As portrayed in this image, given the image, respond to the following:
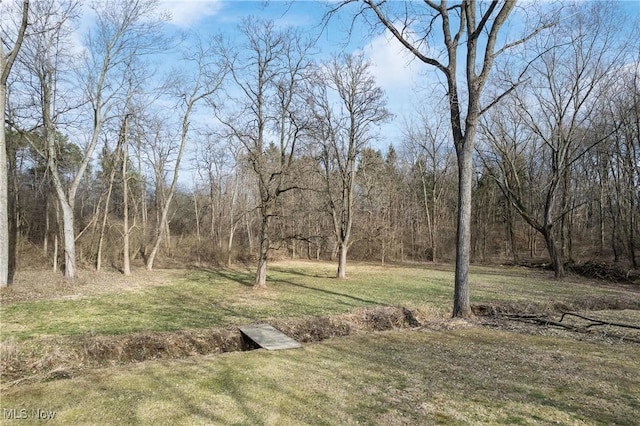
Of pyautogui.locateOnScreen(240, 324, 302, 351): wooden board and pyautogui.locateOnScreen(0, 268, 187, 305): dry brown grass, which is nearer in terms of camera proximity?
pyautogui.locateOnScreen(240, 324, 302, 351): wooden board

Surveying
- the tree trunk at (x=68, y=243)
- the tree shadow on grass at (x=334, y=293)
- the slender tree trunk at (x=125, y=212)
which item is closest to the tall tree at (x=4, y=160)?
the tree trunk at (x=68, y=243)

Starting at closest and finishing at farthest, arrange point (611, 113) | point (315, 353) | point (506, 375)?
point (506, 375) → point (315, 353) → point (611, 113)

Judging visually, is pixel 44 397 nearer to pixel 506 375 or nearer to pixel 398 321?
pixel 506 375

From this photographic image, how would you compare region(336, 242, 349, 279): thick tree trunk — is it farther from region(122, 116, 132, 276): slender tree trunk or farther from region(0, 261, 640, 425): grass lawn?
region(122, 116, 132, 276): slender tree trunk

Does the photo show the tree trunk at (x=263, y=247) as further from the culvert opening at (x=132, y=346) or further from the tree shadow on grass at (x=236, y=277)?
the culvert opening at (x=132, y=346)

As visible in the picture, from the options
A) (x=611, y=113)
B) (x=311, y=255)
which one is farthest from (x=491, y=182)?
(x=311, y=255)

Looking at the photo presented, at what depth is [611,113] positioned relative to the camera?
64.2ft

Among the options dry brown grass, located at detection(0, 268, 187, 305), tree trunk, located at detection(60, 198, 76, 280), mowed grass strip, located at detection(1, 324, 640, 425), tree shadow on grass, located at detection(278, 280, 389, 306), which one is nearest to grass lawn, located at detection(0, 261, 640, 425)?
mowed grass strip, located at detection(1, 324, 640, 425)

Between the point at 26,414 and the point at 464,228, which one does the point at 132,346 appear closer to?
the point at 26,414

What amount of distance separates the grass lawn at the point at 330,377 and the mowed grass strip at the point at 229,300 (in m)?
0.08

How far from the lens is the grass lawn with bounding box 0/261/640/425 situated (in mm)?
3740

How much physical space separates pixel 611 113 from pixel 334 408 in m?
22.6

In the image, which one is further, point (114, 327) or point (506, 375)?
point (114, 327)

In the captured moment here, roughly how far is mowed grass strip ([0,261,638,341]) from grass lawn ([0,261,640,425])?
0.27 feet
